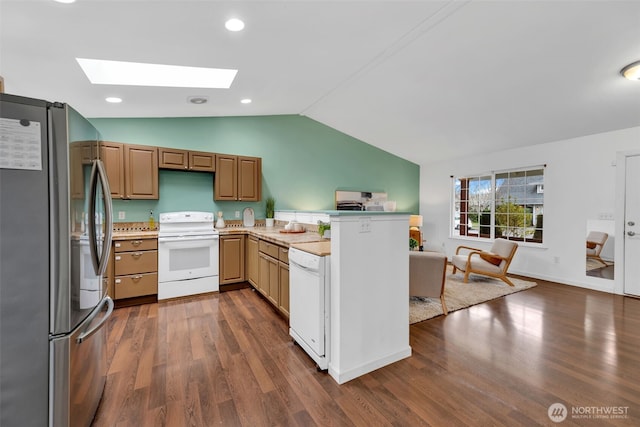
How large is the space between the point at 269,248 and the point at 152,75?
2362 mm

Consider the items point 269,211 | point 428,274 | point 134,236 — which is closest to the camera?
point 428,274

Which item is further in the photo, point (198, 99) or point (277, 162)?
point (277, 162)

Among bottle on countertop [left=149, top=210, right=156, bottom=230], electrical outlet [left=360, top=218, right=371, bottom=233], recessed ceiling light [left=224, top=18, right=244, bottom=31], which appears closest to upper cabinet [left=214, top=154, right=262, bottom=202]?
bottle on countertop [left=149, top=210, right=156, bottom=230]

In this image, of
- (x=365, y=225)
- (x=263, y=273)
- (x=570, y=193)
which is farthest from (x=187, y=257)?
(x=570, y=193)

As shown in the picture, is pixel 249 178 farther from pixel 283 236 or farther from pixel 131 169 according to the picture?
pixel 283 236

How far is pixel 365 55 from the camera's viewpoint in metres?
3.07

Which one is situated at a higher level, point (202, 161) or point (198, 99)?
point (198, 99)

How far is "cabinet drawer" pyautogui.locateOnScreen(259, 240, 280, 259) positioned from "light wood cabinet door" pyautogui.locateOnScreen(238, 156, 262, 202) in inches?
51.7

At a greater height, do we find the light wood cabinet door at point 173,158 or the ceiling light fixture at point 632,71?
the ceiling light fixture at point 632,71

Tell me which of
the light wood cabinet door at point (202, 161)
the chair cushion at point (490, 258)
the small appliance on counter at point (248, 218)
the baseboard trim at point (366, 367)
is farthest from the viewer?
the small appliance on counter at point (248, 218)

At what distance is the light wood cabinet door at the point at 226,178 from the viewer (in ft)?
14.1

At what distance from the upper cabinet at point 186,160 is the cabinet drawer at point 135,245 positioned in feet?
3.66

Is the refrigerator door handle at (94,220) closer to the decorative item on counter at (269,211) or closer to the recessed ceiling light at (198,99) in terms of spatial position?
the recessed ceiling light at (198,99)

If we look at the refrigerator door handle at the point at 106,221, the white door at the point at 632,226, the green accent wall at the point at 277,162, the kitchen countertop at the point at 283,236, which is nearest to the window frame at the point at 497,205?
the white door at the point at 632,226
